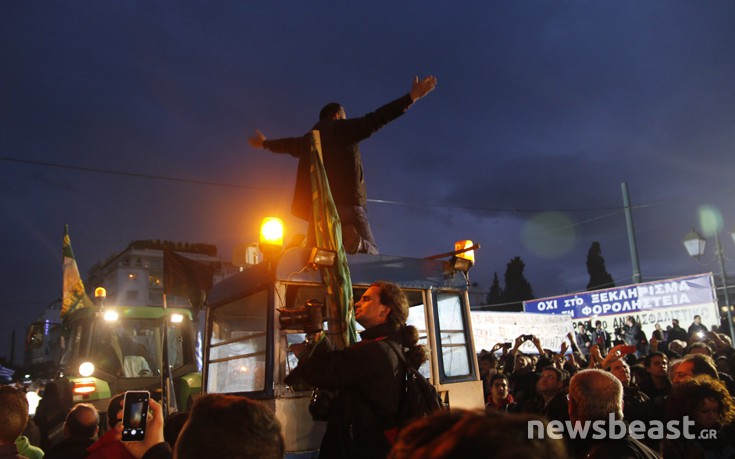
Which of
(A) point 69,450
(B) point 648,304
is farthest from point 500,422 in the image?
(B) point 648,304

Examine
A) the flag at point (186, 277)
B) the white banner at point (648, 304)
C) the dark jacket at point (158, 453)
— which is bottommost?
the dark jacket at point (158, 453)

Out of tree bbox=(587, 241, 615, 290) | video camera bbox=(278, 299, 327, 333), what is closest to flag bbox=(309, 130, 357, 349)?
video camera bbox=(278, 299, 327, 333)

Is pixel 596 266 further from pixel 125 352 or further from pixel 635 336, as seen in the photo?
pixel 125 352

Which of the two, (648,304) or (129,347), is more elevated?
(648,304)

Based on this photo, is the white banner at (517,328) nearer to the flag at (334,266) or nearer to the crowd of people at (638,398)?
the crowd of people at (638,398)

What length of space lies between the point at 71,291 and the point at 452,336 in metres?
10.4

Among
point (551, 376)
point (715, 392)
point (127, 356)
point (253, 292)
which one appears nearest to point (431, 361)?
point (551, 376)

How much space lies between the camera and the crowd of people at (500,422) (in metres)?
1.10

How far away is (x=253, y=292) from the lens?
5180 mm

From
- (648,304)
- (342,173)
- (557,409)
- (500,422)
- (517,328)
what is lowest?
(557,409)

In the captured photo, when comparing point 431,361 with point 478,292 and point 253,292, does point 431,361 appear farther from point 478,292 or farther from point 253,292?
point 478,292

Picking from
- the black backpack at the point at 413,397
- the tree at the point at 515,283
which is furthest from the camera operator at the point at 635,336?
the tree at the point at 515,283

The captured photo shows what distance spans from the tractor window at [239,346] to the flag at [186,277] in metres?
3.20

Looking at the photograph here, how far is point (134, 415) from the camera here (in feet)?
8.27
